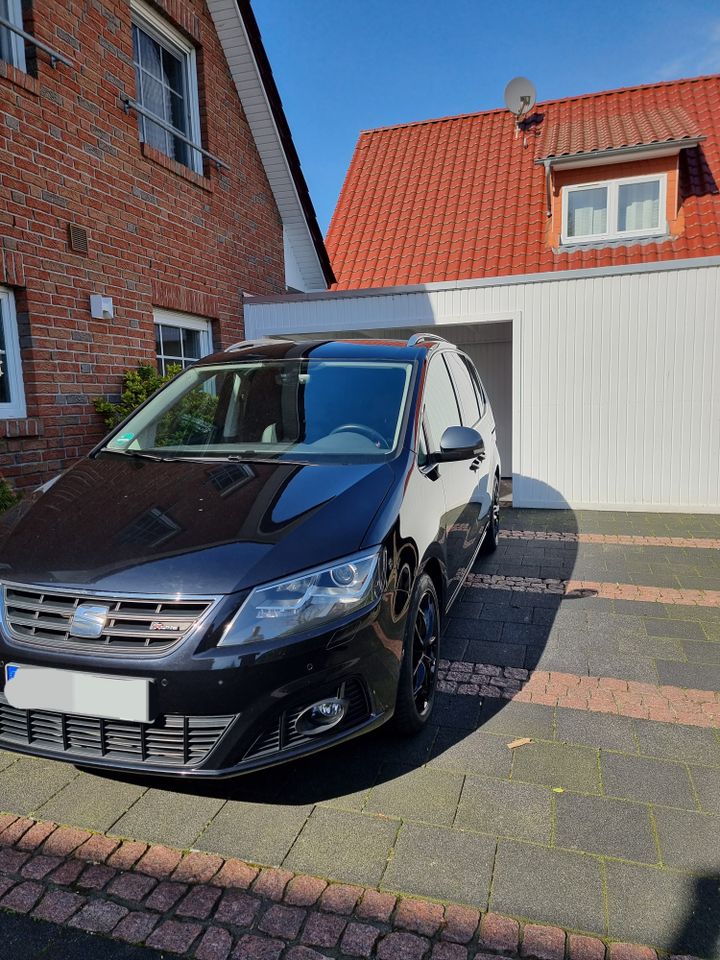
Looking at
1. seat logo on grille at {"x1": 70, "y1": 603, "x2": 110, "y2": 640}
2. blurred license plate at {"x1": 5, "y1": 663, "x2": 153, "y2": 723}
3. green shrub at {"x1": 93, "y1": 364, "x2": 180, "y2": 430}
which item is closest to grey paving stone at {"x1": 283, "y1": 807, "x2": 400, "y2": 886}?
blurred license plate at {"x1": 5, "y1": 663, "x2": 153, "y2": 723}

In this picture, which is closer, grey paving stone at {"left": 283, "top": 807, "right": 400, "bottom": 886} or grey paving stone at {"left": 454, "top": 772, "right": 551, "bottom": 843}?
grey paving stone at {"left": 283, "top": 807, "right": 400, "bottom": 886}

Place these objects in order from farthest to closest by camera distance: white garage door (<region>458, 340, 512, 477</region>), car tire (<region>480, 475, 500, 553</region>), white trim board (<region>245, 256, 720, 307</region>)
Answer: white garage door (<region>458, 340, 512, 477</region>)
white trim board (<region>245, 256, 720, 307</region>)
car tire (<region>480, 475, 500, 553</region>)

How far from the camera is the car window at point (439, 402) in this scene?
3576 millimetres

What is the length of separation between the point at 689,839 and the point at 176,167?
763 centimetres

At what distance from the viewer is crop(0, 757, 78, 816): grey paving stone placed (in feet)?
8.40

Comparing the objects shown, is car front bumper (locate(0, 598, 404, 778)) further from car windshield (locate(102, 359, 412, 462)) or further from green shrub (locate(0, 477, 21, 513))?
green shrub (locate(0, 477, 21, 513))

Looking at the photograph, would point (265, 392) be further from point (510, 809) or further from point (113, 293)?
point (113, 293)

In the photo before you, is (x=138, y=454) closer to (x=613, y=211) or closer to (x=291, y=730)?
(x=291, y=730)

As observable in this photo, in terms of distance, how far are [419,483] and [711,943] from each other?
1916 mm

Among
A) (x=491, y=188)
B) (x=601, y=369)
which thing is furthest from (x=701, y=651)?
(x=491, y=188)

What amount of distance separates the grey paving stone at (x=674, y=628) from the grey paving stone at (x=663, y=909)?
225cm

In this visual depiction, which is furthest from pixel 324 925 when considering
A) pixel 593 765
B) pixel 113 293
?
pixel 113 293

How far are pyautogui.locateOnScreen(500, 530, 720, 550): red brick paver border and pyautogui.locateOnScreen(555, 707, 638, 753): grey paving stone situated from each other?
3787mm

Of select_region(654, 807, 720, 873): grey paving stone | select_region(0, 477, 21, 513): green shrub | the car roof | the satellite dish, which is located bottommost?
select_region(654, 807, 720, 873): grey paving stone
